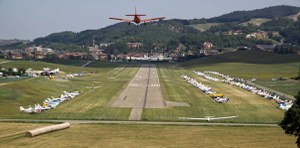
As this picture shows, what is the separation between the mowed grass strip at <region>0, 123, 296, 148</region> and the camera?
2785 inches

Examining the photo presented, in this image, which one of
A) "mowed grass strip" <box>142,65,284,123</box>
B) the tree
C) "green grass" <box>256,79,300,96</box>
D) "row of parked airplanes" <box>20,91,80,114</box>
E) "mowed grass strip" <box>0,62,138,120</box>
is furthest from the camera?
"green grass" <box>256,79,300,96</box>

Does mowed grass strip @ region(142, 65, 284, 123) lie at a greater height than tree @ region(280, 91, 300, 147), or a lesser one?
lesser

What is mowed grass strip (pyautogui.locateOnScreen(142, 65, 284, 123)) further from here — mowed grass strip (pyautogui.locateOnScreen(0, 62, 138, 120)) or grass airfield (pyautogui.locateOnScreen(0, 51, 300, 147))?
mowed grass strip (pyautogui.locateOnScreen(0, 62, 138, 120))

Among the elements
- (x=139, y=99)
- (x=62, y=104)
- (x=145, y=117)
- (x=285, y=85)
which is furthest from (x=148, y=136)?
(x=285, y=85)

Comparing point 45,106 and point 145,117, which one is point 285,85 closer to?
point 145,117

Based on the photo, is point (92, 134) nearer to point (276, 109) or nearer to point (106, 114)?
point (106, 114)

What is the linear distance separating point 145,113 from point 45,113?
18086 millimetres

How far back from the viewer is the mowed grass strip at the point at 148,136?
70750mm

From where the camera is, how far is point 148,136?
251 ft

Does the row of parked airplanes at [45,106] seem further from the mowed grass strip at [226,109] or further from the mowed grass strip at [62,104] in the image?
the mowed grass strip at [226,109]

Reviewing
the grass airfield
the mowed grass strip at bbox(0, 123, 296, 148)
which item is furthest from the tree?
the grass airfield

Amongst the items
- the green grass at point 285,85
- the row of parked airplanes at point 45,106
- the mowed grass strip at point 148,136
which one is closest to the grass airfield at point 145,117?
the mowed grass strip at point 148,136

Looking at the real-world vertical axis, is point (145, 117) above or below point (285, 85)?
above

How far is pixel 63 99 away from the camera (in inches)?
4793
